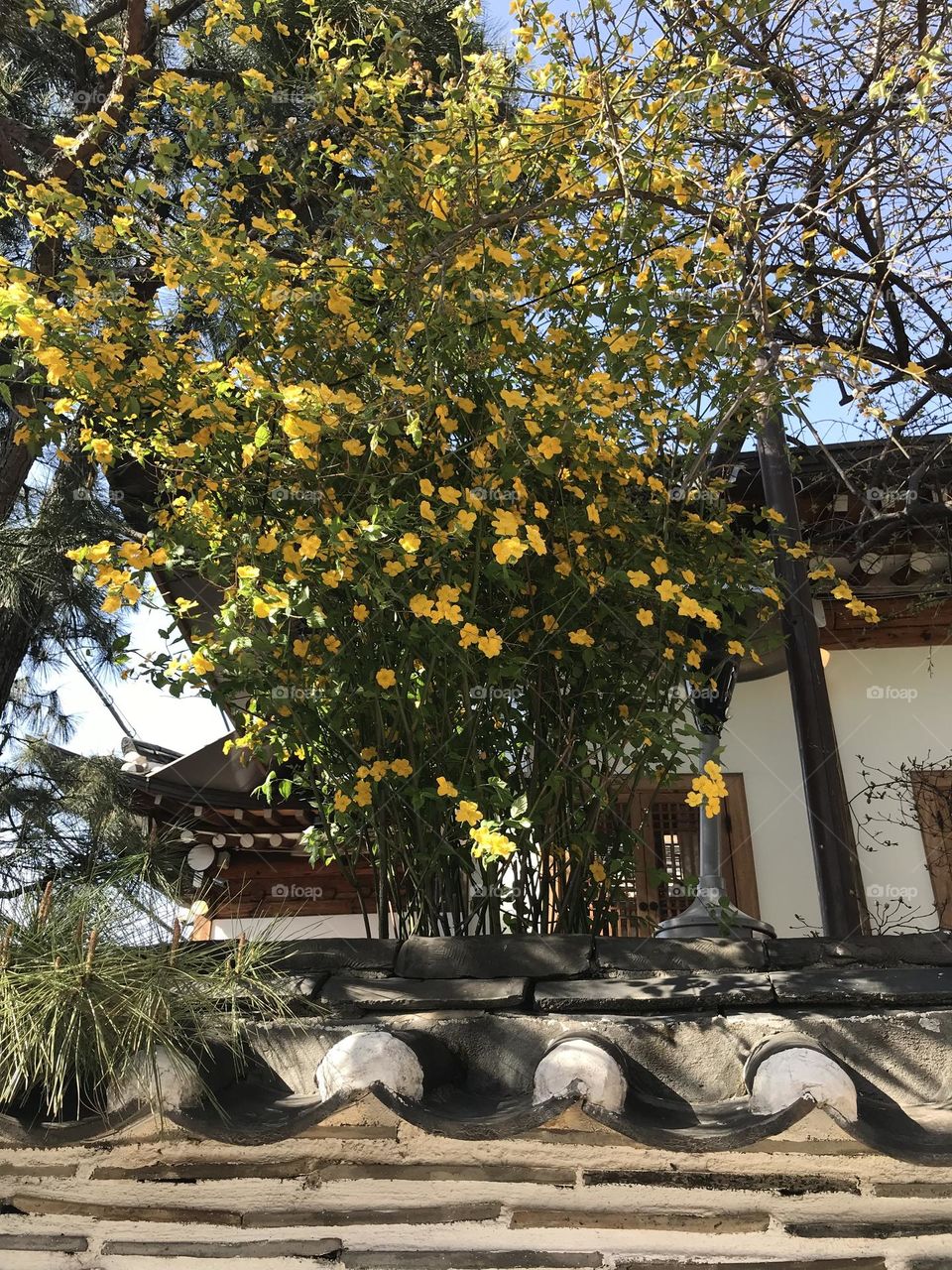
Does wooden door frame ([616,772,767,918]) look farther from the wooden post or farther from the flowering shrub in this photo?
the flowering shrub

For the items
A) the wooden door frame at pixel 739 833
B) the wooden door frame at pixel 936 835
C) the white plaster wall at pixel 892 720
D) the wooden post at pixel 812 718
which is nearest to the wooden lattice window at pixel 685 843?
the wooden door frame at pixel 739 833

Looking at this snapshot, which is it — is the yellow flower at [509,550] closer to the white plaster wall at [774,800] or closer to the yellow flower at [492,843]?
the yellow flower at [492,843]

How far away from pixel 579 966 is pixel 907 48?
94.8 inches

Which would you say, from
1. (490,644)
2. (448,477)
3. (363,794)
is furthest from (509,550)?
(363,794)

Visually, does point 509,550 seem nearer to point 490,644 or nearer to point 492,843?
point 490,644

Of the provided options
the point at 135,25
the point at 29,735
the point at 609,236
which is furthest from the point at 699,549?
the point at 29,735

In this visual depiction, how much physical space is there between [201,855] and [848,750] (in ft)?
12.5

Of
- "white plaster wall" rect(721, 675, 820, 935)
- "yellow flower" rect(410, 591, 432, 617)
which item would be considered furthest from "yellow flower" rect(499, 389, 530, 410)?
"white plaster wall" rect(721, 675, 820, 935)

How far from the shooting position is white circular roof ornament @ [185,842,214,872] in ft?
21.8

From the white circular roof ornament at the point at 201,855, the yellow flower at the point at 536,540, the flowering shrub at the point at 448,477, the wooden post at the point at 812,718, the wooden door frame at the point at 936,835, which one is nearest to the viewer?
the yellow flower at the point at 536,540

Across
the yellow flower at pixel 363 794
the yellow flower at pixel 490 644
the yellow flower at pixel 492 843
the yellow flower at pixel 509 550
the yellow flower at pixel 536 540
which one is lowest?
the yellow flower at pixel 492 843

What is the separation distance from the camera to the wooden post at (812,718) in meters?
3.57

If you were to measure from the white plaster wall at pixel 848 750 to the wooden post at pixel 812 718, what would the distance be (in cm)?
125

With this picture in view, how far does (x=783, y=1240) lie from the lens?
1.69 meters
